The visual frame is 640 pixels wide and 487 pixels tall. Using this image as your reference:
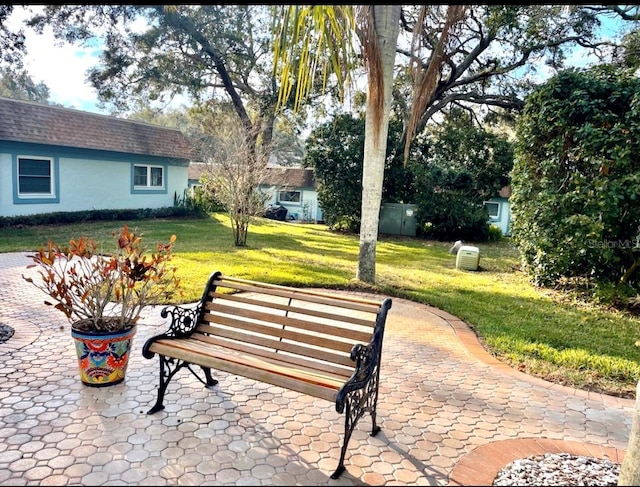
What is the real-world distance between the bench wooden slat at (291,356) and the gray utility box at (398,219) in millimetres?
15232

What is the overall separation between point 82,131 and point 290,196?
1596 cm

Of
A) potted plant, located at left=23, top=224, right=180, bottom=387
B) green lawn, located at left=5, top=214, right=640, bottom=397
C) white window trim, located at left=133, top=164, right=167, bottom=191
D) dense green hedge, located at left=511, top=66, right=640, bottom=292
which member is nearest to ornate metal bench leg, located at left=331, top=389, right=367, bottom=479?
potted plant, located at left=23, top=224, right=180, bottom=387

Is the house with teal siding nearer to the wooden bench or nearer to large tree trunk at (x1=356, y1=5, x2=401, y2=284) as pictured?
large tree trunk at (x1=356, y1=5, x2=401, y2=284)

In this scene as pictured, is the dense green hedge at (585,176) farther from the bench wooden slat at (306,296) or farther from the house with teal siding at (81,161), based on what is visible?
the house with teal siding at (81,161)

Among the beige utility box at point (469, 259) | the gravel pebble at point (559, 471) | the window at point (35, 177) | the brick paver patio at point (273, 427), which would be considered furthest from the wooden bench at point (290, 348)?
the window at point (35, 177)

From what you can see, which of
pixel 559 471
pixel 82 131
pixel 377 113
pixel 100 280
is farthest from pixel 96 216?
pixel 559 471

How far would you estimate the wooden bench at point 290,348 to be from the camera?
2.86 meters

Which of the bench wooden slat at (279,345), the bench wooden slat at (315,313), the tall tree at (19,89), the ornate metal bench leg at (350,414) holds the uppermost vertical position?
the tall tree at (19,89)

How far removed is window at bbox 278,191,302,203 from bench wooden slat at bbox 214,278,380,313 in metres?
27.4

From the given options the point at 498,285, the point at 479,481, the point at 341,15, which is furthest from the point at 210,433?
the point at 498,285

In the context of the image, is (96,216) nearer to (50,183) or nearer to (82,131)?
(50,183)

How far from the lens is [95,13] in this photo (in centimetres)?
1794

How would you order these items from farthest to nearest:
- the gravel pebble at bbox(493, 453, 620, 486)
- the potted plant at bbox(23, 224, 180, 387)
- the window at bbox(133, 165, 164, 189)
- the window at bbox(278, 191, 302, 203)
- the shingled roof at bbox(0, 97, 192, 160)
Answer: the window at bbox(278, 191, 302, 203), the window at bbox(133, 165, 164, 189), the shingled roof at bbox(0, 97, 192, 160), the potted plant at bbox(23, 224, 180, 387), the gravel pebble at bbox(493, 453, 620, 486)

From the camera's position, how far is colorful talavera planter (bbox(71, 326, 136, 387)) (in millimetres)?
3674
